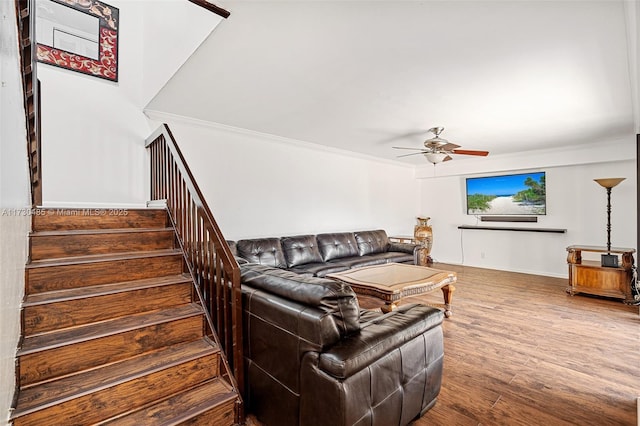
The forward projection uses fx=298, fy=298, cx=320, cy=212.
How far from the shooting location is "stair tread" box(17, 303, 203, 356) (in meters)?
1.58

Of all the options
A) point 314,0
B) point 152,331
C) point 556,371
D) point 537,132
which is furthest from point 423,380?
point 537,132

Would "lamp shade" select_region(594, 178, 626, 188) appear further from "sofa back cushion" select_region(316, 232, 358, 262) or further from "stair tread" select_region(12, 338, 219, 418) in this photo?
"stair tread" select_region(12, 338, 219, 418)

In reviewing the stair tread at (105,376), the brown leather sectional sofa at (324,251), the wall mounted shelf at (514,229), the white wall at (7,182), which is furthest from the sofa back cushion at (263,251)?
the wall mounted shelf at (514,229)

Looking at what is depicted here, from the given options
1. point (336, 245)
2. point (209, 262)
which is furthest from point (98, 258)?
point (336, 245)

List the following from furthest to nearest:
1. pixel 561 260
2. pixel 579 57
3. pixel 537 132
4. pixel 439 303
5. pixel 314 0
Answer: pixel 561 260 → pixel 537 132 → pixel 439 303 → pixel 579 57 → pixel 314 0

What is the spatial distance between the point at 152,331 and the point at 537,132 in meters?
5.26

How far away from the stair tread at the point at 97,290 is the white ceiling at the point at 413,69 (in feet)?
5.71

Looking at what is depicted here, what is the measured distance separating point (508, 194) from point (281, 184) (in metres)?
4.70

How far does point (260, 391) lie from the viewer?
173cm

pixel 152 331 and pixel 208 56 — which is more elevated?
pixel 208 56

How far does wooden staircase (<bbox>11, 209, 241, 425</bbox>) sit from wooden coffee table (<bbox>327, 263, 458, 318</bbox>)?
5.18 ft

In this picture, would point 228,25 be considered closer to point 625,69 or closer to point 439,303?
point 625,69

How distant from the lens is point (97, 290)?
1961 mm

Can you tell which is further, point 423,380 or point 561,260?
point 561,260
